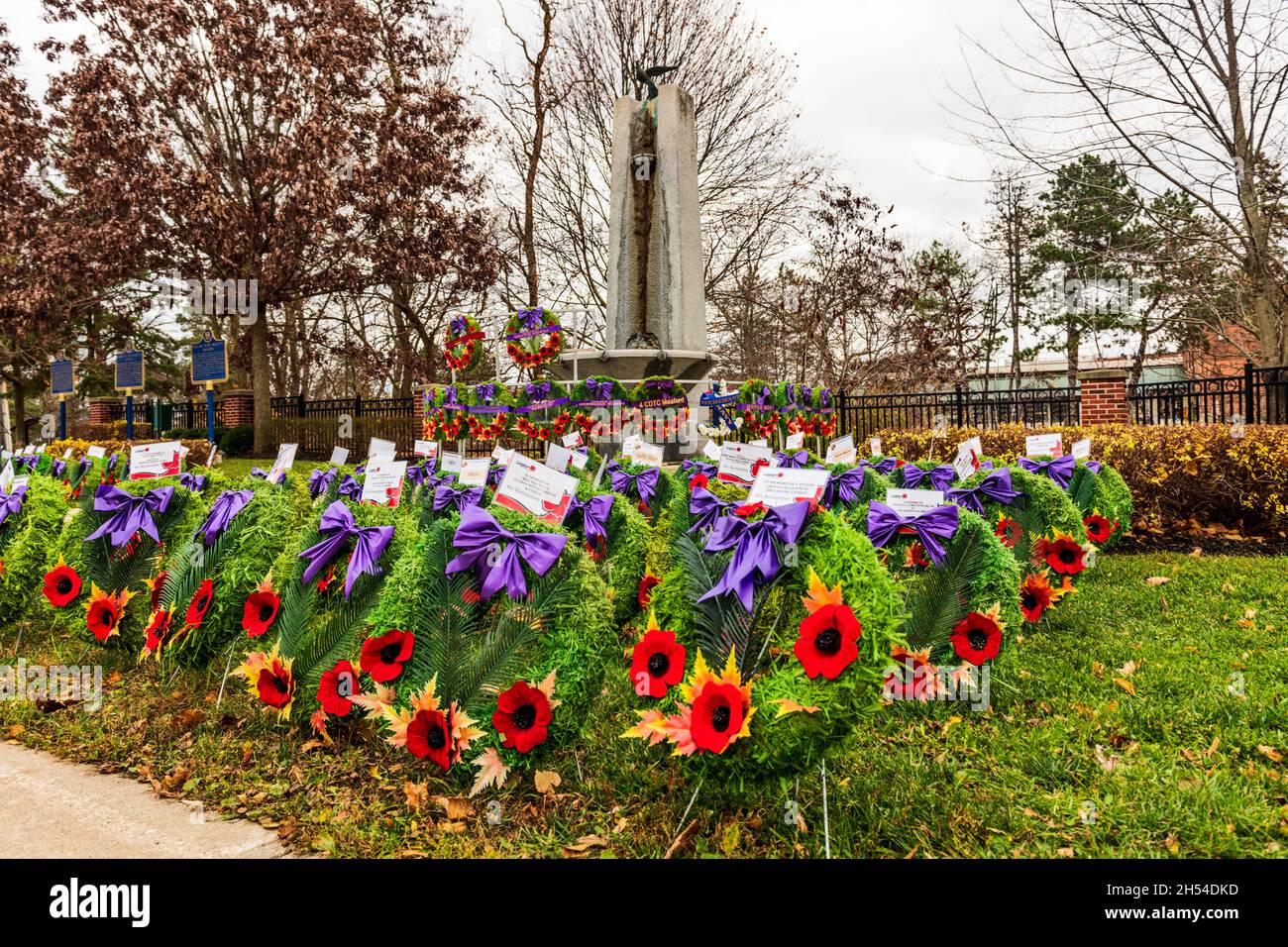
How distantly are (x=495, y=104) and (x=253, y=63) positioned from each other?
5703 millimetres

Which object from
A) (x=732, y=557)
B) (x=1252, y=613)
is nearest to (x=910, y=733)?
(x=732, y=557)

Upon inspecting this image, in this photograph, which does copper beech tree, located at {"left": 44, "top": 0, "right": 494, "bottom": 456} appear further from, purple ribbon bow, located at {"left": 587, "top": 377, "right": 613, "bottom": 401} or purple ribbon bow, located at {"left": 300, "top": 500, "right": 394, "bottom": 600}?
purple ribbon bow, located at {"left": 300, "top": 500, "right": 394, "bottom": 600}

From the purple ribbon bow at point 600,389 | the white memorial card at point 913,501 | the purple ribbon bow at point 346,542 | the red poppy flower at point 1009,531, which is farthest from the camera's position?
the purple ribbon bow at point 600,389

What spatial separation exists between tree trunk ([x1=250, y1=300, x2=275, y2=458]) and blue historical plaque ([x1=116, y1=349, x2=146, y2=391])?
439 cm

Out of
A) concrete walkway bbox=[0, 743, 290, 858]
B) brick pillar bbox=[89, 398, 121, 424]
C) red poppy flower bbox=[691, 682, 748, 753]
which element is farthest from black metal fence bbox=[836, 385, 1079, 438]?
brick pillar bbox=[89, 398, 121, 424]

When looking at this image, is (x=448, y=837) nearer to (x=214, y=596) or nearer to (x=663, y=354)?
(x=214, y=596)

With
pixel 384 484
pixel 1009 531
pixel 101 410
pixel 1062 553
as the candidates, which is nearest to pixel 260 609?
pixel 384 484

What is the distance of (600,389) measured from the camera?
28.1 ft

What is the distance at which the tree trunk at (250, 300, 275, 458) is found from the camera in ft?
→ 60.9

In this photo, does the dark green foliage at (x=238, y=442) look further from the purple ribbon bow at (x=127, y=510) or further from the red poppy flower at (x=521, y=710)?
the red poppy flower at (x=521, y=710)

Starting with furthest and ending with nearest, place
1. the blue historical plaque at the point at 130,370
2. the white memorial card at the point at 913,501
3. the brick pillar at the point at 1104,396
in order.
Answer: the blue historical plaque at the point at 130,370
the brick pillar at the point at 1104,396
the white memorial card at the point at 913,501

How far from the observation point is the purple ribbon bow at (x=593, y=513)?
3.54 meters

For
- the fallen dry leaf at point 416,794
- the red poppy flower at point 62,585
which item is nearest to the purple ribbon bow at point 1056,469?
the fallen dry leaf at point 416,794

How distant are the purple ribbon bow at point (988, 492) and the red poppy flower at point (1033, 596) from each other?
1.51ft
